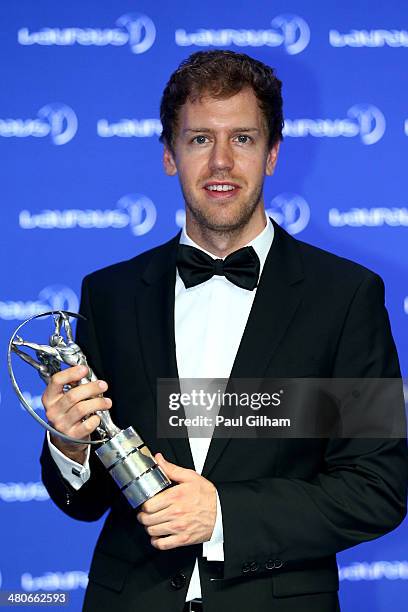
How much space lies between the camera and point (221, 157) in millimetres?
2305

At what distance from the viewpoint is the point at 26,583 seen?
134 inches

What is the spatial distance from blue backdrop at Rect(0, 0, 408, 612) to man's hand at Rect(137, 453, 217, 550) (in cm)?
148

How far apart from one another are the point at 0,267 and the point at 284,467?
5.12 ft

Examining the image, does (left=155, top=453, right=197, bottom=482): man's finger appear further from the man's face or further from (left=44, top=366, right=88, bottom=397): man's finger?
the man's face

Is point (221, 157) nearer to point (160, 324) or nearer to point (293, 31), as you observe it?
point (160, 324)

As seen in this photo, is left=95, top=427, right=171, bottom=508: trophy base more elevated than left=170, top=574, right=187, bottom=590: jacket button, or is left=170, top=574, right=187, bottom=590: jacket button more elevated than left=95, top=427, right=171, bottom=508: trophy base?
left=95, top=427, right=171, bottom=508: trophy base

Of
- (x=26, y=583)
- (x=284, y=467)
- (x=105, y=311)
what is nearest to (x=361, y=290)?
(x=284, y=467)

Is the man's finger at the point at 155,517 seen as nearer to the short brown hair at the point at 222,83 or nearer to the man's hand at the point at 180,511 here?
the man's hand at the point at 180,511

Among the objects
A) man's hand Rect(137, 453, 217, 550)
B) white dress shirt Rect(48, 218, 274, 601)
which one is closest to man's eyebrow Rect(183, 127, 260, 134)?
white dress shirt Rect(48, 218, 274, 601)

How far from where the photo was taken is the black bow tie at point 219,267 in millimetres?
2357

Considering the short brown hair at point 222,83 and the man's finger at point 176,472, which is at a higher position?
the short brown hair at point 222,83

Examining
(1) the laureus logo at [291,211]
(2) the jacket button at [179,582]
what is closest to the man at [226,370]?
(2) the jacket button at [179,582]

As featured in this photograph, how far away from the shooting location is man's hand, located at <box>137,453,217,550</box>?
75.5 inches

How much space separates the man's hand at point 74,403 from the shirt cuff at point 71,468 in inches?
4.9
